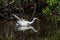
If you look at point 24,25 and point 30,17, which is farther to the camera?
point 30,17

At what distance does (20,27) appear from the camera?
14.9 ft

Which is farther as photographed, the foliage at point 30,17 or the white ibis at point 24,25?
the white ibis at point 24,25

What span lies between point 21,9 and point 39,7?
37cm

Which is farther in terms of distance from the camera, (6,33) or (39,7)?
(39,7)

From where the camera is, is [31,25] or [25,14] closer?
[31,25]

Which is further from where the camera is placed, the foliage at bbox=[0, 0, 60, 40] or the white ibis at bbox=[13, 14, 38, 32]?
the white ibis at bbox=[13, 14, 38, 32]

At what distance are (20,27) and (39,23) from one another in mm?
389

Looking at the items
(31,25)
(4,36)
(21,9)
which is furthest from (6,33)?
(21,9)

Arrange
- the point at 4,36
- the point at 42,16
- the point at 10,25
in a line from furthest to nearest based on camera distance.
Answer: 1. the point at 42,16
2. the point at 10,25
3. the point at 4,36

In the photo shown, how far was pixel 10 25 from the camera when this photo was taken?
4621 mm

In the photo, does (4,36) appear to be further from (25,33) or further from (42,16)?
(42,16)

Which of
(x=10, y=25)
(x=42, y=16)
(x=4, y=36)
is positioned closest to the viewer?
(x=4, y=36)

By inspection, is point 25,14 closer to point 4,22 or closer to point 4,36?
point 4,22

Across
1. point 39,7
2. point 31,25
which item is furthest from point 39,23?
point 39,7
